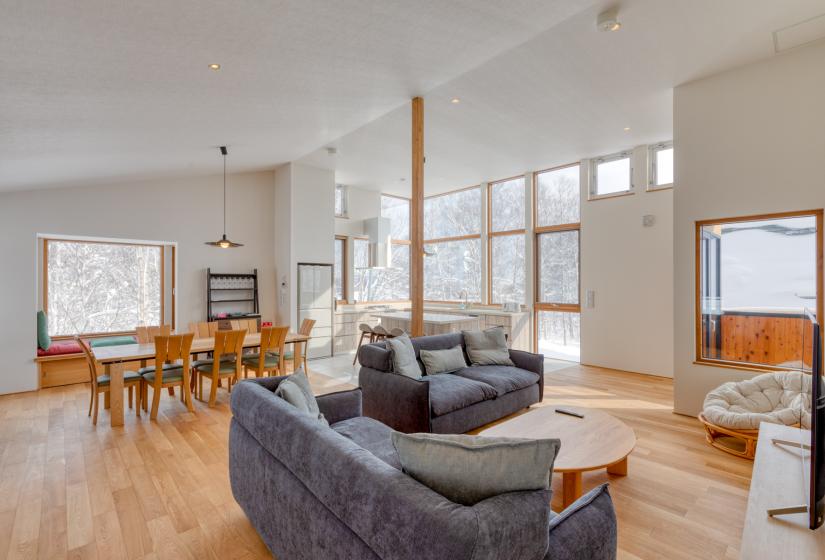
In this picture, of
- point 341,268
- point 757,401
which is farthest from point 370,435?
point 341,268

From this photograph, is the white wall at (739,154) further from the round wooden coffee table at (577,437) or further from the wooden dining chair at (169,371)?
the wooden dining chair at (169,371)

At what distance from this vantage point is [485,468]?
4.13ft

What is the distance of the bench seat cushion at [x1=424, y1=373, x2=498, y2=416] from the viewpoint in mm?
3365

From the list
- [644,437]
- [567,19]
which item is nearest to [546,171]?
[567,19]

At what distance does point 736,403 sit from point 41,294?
8116 millimetres


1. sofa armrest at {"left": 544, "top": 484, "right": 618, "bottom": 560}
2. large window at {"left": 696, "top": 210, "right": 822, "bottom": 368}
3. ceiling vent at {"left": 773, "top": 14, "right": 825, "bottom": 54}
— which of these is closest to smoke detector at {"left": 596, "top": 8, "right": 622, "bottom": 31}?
ceiling vent at {"left": 773, "top": 14, "right": 825, "bottom": 54}

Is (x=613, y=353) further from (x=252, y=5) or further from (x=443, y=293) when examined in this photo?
(x=252, y=5)

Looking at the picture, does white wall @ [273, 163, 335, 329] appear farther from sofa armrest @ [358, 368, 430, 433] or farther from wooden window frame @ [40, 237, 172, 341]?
sofa armrest @ [358, 368, 430, 433]

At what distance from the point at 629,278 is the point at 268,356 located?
520cm

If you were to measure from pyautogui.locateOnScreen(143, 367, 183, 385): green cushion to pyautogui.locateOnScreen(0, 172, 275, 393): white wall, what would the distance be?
209 centimetres

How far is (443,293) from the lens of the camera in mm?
9070

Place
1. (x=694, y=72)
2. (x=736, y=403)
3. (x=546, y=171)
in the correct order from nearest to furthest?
(x=736, y=403), (x=694, y=72), (x=546, y=171)

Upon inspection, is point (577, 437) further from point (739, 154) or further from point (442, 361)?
point (739, 154)

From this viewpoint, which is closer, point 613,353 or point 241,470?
point 241,470
